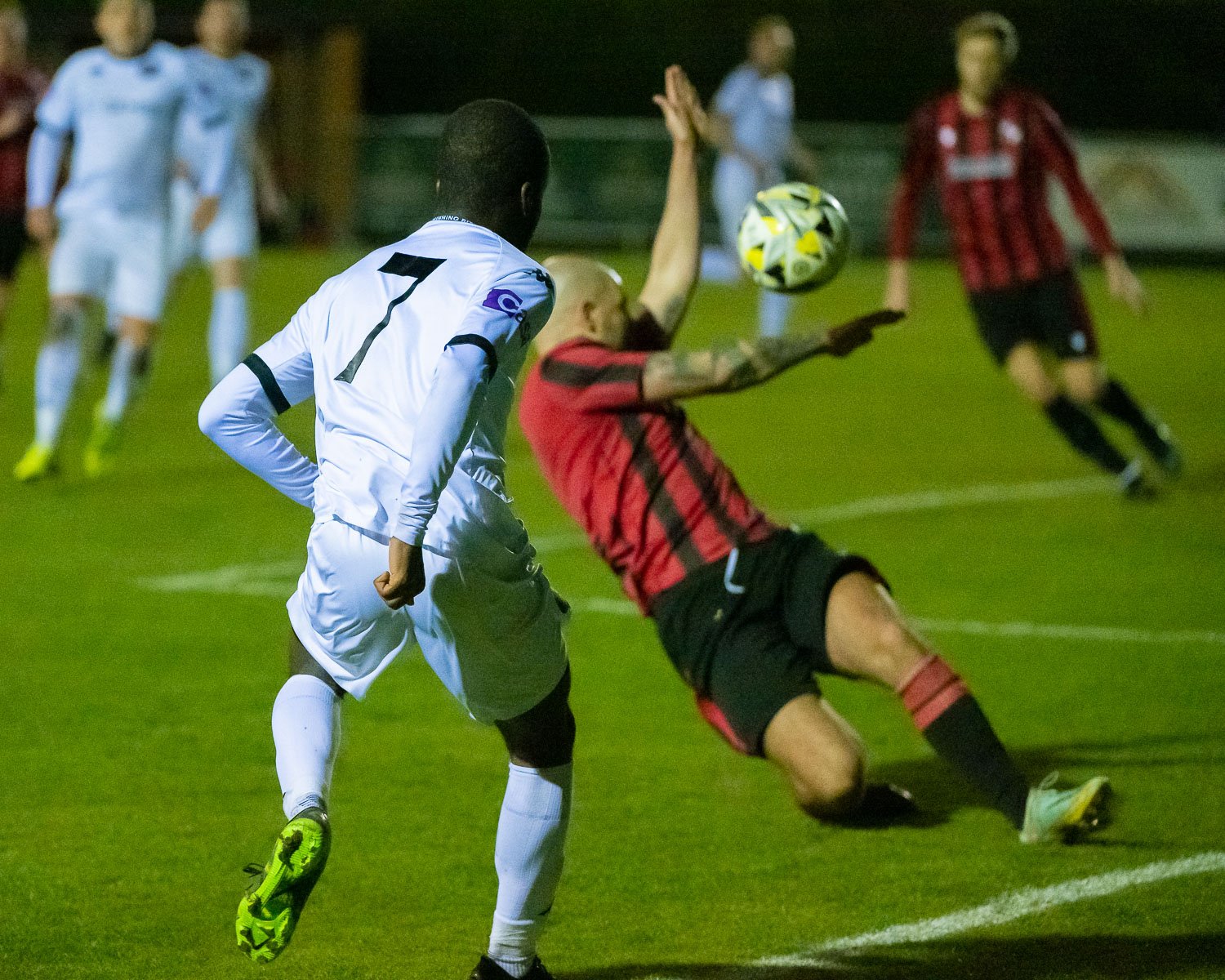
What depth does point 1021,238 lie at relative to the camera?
32.9ft

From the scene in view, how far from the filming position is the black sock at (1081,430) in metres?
10.0

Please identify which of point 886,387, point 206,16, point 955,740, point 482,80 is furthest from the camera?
point 482,80

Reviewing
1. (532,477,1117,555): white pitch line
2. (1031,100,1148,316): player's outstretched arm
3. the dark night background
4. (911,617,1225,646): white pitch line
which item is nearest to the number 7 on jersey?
(911,617,1225,646): white pitch line

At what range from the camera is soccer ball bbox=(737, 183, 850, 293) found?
5.43m

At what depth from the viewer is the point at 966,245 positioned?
10227 millimetres

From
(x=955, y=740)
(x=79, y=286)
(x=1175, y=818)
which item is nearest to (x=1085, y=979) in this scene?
(x=955, y=740)

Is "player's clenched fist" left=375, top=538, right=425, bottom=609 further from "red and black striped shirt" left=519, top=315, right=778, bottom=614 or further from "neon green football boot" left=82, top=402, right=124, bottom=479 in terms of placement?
"neon green football boot" left=82, top=402, right=124, bottom=479

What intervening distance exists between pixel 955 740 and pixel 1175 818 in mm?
996

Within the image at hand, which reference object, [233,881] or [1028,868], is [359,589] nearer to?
[233,881]

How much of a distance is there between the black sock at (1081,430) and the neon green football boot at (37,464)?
17.6ft

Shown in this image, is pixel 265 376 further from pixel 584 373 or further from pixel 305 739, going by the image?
pixel 584 373

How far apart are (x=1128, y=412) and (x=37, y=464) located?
585 centimetres

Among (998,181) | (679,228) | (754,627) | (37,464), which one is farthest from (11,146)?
(754,627)

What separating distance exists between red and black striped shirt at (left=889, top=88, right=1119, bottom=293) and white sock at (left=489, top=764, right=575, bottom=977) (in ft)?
21.4
